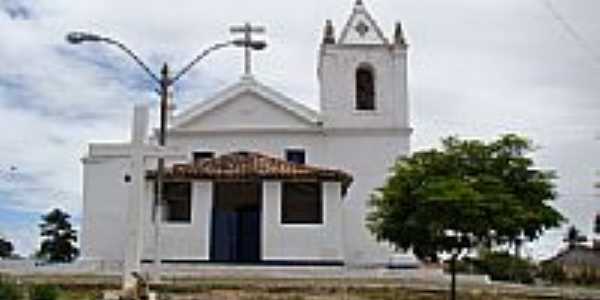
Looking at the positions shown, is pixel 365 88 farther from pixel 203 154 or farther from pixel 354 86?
pixel 203 154

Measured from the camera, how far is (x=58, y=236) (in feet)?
180

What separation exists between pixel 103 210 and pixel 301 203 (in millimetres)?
9170

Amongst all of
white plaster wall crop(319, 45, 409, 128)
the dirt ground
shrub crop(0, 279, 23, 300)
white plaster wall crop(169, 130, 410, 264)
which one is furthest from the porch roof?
shrub crop(0, 279, 23, 300)

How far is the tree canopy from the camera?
2597 centimetres

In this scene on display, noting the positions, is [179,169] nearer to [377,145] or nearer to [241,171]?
[241,171]

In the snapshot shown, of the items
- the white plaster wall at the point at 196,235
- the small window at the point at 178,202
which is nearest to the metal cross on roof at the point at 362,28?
the white plaster wall at the point at 196,235

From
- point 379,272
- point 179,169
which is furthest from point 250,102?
point 379,272

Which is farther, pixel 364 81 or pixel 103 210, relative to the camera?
pixel 364 81

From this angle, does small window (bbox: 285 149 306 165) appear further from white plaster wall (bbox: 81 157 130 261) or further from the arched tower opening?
white plaster wall (bbox: 81 157 130 261)

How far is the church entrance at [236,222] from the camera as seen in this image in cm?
3544

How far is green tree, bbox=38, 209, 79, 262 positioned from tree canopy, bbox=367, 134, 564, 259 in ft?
94.7

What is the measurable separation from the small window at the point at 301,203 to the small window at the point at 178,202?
328cm

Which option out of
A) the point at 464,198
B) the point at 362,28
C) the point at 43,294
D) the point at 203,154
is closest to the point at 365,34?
the point at 362,28

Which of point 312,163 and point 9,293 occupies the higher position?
point 312,163
